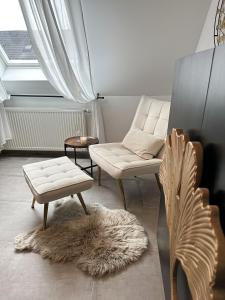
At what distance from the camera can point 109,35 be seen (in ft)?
7.96

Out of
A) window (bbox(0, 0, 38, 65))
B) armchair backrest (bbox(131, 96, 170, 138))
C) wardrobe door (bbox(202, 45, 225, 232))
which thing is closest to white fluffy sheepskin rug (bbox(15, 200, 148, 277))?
armchair backrest (bbox(131, 96, 170, 138))

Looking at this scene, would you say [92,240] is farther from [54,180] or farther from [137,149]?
[137,149]

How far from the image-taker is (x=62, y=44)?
7.93 feet

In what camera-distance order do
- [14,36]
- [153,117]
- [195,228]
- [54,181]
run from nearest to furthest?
[195,228] → [54,181] → [153,117] → [14,36]

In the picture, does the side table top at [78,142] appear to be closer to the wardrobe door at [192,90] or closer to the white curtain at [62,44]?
the white curtain at [62,44]

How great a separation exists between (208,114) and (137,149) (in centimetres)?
166

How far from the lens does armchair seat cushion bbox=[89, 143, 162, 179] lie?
208cm

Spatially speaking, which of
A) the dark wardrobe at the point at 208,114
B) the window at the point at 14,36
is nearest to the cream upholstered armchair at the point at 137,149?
the dark wardrobe at the point at 208,114

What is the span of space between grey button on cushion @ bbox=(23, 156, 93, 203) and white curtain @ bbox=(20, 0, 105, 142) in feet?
3.33

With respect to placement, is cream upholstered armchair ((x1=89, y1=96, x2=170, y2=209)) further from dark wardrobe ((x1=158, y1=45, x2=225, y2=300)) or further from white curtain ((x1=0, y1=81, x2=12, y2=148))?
white curtain ((x1=0, y1=81, x2=12, y2=148))

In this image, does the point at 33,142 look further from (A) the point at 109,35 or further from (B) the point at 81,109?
(A) the point at 109,35

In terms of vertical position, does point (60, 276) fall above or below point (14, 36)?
below

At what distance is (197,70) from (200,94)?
A: 0.38 ft

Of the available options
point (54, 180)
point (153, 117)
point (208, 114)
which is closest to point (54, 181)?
point (54, 180)
